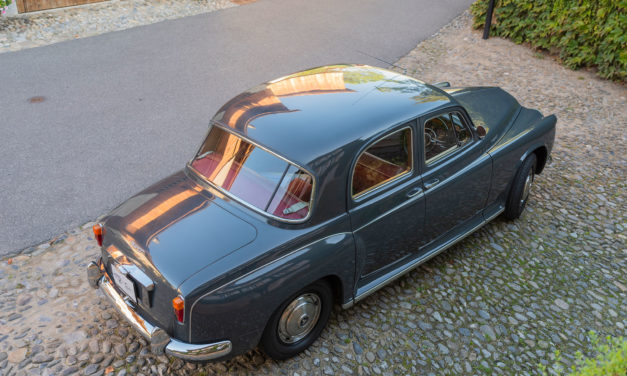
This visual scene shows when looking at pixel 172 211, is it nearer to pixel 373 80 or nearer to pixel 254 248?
pixel 254 248

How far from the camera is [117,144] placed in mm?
6895

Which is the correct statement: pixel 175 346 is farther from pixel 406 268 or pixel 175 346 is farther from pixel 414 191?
pixel 414 191

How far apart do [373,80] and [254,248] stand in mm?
2058

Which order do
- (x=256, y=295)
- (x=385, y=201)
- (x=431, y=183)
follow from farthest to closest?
(x=431, y=183)
(x=385, y=201)
(x=256, y=295)

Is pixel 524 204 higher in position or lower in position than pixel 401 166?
lower

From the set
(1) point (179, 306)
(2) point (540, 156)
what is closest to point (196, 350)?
(1) point (179, 306)

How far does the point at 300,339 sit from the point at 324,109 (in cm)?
181

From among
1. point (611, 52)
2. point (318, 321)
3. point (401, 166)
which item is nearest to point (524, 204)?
point (401, 166)

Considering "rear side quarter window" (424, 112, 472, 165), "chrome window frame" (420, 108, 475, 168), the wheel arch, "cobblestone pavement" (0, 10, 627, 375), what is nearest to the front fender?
"cobblestone pavement" (0, 10, 627, 375)

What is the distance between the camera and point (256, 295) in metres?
3.47

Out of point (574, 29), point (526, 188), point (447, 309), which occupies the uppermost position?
point (574, 29)

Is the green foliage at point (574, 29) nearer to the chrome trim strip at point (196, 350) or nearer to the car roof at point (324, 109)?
the car roof at point (324, 109)

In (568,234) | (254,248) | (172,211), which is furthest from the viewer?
(568,234)

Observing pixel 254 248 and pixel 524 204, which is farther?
pixel 524 204
